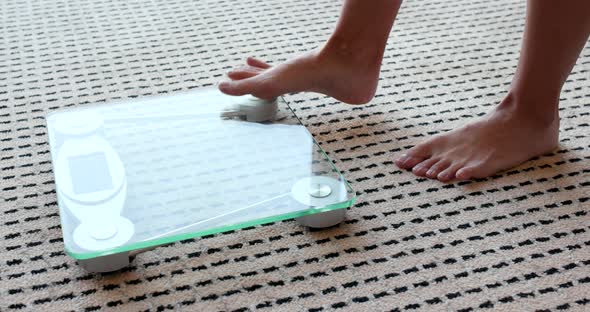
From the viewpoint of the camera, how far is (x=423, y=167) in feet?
3.47

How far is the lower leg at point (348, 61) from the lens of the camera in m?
1.16

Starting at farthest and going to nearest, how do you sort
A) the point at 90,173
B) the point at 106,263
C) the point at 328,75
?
1. the point at 328,75
2. the point at 90,173
3. the point at 106,263

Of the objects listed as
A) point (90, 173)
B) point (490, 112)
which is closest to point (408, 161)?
point (490, 112)

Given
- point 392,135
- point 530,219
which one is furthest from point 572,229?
point 392,135

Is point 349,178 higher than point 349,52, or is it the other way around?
point 349,52

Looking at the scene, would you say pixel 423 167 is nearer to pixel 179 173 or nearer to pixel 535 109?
pixel 535 109

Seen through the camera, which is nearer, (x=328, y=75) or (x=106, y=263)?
(x=106, y=263)

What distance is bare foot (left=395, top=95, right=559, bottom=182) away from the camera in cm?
105

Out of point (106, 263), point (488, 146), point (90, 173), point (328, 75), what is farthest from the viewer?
point (328, 75)

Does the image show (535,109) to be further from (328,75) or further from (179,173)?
(179,173)

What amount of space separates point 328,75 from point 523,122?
30cm

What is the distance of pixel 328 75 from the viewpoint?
46.4 inches

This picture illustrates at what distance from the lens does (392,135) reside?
1.16 metres

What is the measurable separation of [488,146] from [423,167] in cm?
10
